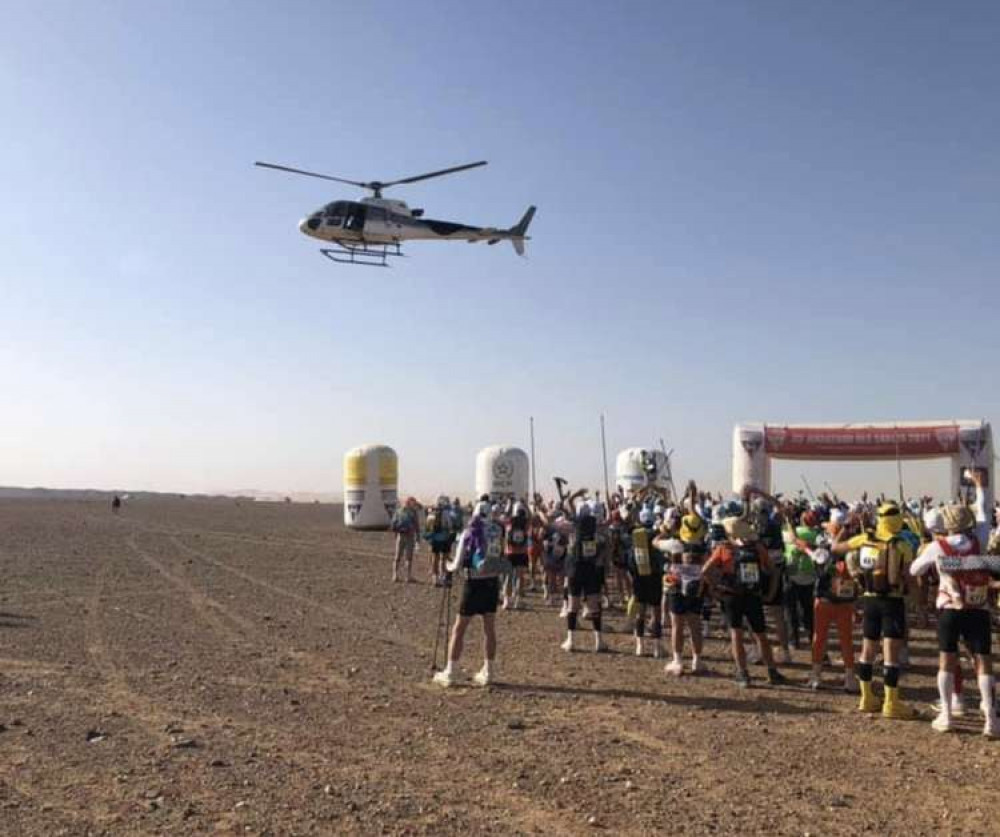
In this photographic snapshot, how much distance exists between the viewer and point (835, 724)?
27.1ft

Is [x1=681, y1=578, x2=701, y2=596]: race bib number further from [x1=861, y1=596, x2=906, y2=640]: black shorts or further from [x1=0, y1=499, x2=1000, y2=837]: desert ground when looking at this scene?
[x1=861, y1=596, x2=906, y2=640]: black shorts

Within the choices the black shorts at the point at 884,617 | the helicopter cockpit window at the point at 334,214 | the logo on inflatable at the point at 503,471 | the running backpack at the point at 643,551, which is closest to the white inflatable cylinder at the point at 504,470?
the logo on inflatable at the point at 503,471

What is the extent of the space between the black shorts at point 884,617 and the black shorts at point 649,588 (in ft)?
10.8

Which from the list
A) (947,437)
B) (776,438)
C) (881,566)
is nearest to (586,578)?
(881,566)

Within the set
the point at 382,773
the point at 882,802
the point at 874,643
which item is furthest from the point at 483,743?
the point at 874,643

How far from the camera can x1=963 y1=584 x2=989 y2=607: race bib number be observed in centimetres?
771

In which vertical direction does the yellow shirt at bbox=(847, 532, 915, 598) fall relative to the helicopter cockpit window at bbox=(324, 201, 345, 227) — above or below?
below

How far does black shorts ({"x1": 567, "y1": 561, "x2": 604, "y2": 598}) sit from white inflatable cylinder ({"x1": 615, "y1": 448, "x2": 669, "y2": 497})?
2253 cm

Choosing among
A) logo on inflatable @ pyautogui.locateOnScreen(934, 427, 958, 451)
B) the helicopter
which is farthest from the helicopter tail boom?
logo on inflatable @ pyautogui.locateOnScreen(934, 427, 958, 451)

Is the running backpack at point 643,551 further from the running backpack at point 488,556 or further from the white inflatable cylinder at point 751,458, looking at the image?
the white inflatable cylinder at point 751,458

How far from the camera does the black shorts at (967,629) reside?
7699 mm

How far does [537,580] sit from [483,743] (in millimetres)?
13347

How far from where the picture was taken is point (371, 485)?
131ft

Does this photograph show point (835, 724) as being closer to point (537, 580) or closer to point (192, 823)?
point (192, 823)
